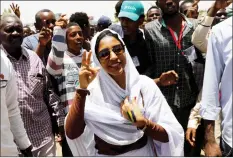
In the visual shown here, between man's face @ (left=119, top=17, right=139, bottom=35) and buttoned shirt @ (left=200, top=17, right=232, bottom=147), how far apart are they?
4.76 ft

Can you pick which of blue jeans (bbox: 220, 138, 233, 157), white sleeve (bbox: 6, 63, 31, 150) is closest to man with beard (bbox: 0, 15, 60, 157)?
white sleeve (bbox: 6, 63, 31, 150)

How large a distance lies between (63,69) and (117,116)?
1.42m

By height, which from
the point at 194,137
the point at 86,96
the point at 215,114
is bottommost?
the point at 194,137

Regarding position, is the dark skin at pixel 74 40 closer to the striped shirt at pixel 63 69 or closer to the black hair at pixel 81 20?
the striped shirt at pixel 63 69

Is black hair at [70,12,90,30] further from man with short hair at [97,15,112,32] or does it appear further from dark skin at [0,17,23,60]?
dark skin at [0,17,23,60]

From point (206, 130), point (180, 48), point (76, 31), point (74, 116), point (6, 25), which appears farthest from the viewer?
point (76, 31)

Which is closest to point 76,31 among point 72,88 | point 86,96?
point 72,88

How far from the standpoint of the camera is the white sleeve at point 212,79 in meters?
2.35

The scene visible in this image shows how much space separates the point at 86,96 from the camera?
2.45 m

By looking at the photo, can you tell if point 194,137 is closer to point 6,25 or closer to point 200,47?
point 200,47

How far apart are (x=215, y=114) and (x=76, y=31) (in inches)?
75.3

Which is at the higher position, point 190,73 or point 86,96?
point 86,96

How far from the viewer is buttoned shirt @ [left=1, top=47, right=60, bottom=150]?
3355 mm

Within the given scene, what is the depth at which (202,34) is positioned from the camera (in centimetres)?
331
